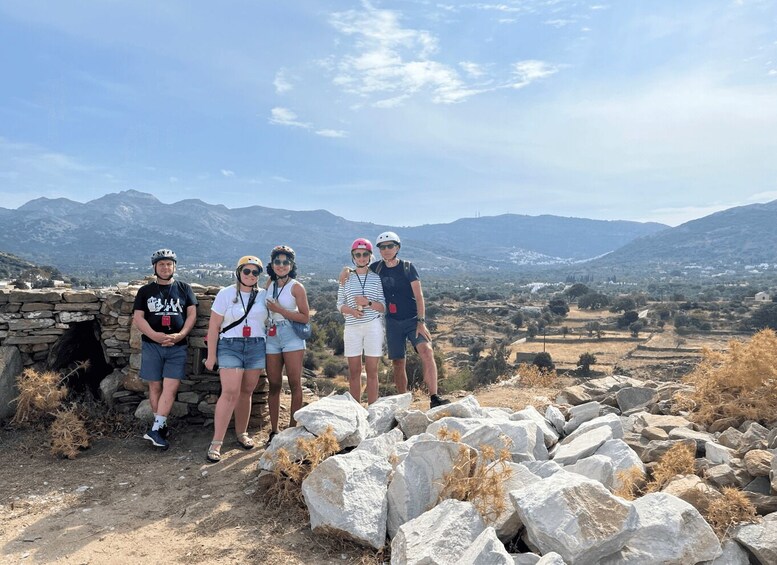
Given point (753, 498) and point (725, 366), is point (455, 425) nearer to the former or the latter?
point (753, 498)

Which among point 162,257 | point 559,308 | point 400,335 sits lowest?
point 559,308

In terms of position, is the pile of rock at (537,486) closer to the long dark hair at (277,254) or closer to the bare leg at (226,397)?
the bare leg at (226,397)

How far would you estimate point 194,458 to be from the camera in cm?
628

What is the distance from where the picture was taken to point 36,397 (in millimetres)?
6766

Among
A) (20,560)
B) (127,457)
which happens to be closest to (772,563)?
(20,560)

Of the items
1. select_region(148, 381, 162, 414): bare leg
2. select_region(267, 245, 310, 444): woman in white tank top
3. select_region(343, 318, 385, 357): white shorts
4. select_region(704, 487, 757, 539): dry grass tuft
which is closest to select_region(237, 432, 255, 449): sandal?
select_region(267, 245, 310, 444): woman in white tank top

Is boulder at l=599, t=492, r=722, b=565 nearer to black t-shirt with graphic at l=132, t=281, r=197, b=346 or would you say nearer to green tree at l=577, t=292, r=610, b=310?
black t-shirt with graphic at l=132, t=281, r=197, b=346

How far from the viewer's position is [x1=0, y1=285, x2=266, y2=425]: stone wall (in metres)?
7.19

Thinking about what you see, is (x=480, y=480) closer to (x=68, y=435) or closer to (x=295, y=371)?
(x=295, y=371)

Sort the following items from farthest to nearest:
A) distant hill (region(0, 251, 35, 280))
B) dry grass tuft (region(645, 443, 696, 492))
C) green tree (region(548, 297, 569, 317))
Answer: green tree (region(548, 297, 569, 317)), distant hill (region(0, 251, 35, 280)), dry grass tuft (region(645, 443, 696, 492))

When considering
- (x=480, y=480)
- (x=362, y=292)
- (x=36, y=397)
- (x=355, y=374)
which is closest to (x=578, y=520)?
(x=480, y=480)

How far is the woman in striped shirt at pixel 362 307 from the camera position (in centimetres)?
634

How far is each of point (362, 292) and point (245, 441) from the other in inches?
85.8

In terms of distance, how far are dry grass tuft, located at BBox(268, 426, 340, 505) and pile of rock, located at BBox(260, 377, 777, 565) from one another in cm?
13
